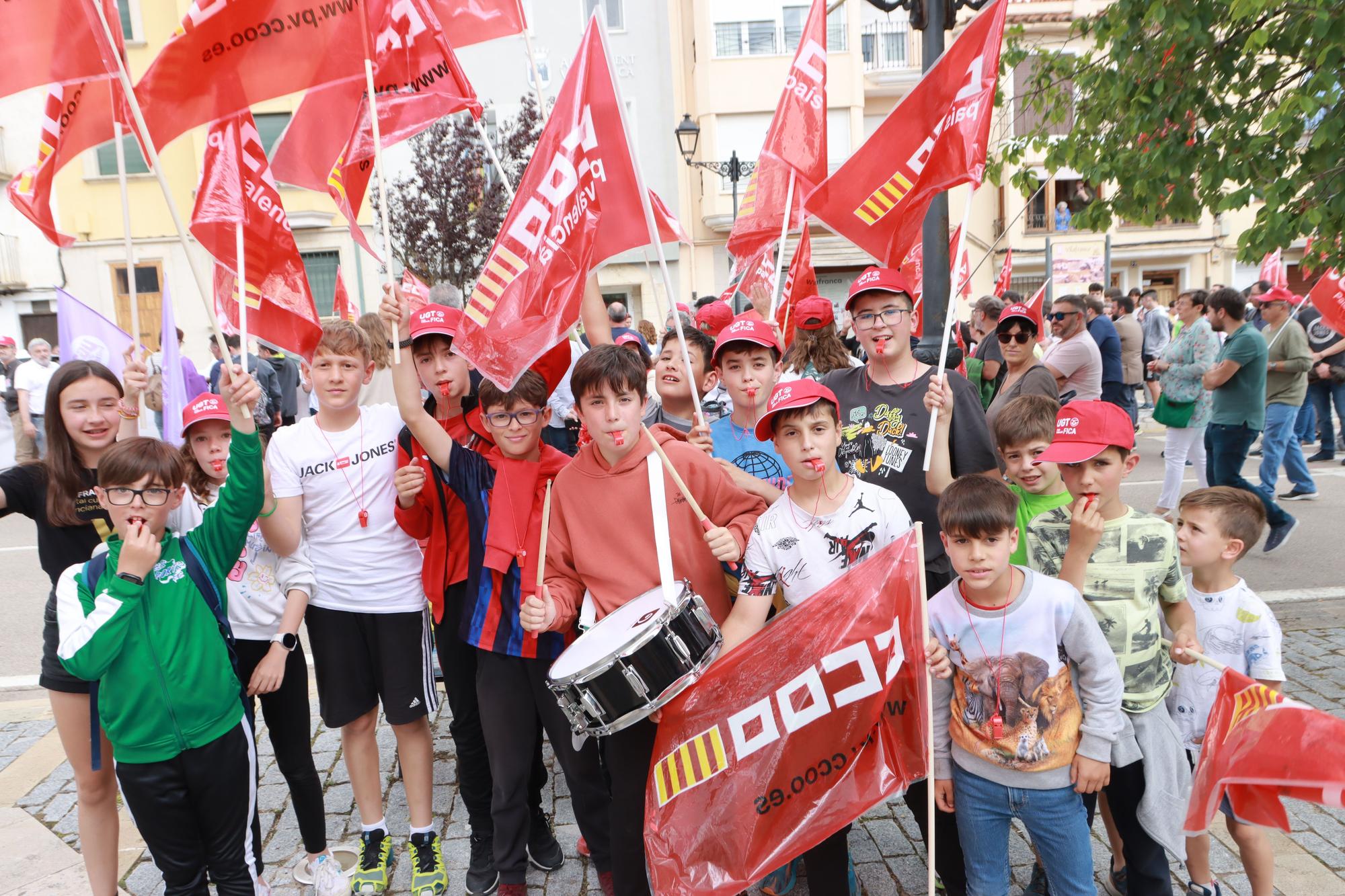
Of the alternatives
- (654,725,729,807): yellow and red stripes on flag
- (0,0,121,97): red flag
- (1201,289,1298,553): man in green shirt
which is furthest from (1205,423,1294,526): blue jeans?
(0,0,121,97): red flag

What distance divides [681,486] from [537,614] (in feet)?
2.11

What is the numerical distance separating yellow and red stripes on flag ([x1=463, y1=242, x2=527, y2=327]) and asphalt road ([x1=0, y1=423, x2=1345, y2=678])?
510 cm

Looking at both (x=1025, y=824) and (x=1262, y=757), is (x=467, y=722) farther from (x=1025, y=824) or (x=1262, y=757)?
(x=1262, y=757)

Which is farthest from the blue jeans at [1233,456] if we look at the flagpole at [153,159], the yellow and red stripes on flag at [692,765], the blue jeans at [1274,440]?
the flagpole at [153,159]

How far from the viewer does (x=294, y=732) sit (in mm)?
3592

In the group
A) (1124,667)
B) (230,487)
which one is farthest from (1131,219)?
(230,487)

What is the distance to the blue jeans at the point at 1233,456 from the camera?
748 cm

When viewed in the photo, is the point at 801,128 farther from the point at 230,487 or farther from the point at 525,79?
the point at 525,79

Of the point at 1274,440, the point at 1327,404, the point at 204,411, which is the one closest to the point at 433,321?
the point at 204,411

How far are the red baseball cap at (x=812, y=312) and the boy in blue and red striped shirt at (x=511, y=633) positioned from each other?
223 centimetres

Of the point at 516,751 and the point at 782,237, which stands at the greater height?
the point at 782,237

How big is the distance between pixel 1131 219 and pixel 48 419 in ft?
18.5

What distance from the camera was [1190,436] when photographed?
27.1 ft

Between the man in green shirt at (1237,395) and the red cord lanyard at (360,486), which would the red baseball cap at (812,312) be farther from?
the man in green shirt at (1237,395)
